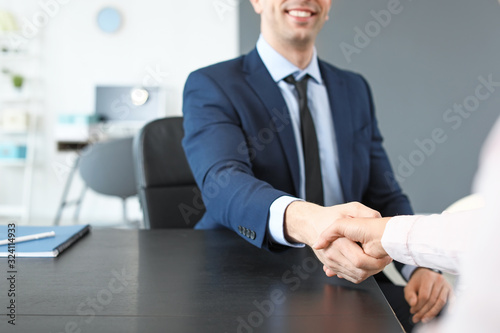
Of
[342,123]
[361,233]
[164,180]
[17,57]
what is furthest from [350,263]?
[17,57]

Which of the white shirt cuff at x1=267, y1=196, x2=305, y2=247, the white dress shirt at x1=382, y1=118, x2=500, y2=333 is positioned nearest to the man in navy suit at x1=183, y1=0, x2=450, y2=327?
the white shirt cuff at x1=267, y1=196, x2=305, y2=247

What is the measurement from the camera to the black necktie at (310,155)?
1330mm

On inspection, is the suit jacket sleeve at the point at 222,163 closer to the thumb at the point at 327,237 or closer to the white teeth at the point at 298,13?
the thumb at the point at 327,237

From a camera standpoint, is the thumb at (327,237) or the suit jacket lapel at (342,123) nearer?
the thumb at (327,237)

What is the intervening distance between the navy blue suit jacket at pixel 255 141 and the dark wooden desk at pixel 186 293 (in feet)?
0.69

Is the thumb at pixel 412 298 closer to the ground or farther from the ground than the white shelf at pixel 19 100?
closer to the ground

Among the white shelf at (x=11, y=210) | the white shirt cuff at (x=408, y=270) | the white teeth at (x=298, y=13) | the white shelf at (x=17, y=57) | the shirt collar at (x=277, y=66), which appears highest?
the white shelf at (x=17, y=57)

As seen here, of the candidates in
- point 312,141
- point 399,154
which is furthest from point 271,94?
point 399,154

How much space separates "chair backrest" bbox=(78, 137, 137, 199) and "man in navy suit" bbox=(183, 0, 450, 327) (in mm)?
2369

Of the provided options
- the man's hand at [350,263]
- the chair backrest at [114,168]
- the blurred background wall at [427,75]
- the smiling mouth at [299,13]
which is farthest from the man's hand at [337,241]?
the blurred background wall at [427,75]

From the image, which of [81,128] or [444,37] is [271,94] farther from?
[81,128]

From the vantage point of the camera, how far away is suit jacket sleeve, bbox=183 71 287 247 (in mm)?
1029

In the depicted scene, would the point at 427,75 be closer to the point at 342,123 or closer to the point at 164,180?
the point at 342,123

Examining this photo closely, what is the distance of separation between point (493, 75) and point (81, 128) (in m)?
3.77
